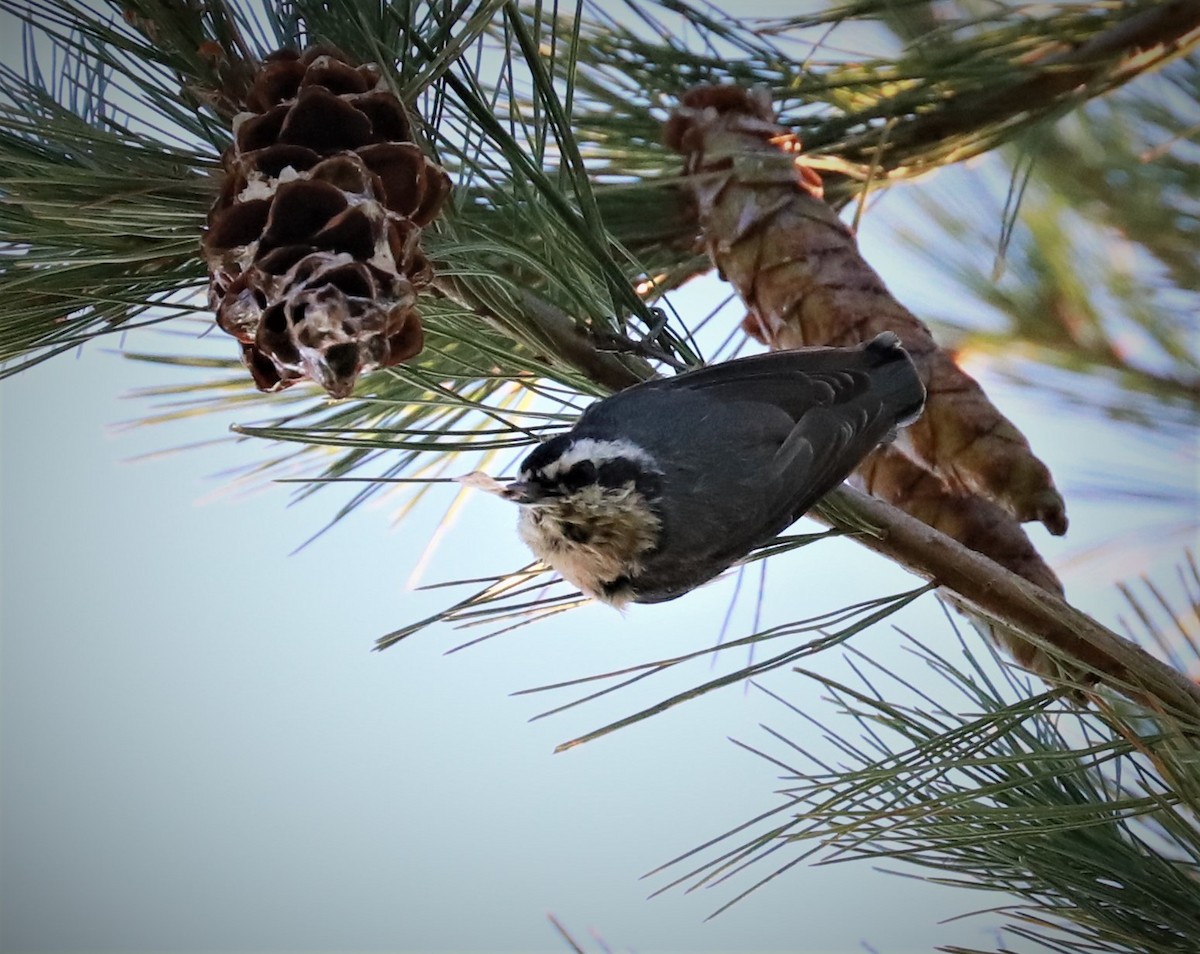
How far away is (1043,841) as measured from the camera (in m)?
0.76

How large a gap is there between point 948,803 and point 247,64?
0.58 m

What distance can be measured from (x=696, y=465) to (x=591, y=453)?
0.09 m

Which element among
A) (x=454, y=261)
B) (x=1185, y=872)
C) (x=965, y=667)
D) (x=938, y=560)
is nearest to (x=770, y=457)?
(x=938, y=560)

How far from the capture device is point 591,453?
29.2 inches

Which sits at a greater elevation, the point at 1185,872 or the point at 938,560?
the point at 938,560

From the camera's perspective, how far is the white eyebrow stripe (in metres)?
0.73

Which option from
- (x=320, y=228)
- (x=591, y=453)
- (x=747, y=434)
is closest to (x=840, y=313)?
(x=747, y=434)

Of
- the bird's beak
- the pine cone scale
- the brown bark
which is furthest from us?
the brown bark

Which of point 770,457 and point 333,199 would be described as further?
point 770,457

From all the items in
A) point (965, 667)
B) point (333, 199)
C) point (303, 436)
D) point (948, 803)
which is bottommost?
point (965, 667)

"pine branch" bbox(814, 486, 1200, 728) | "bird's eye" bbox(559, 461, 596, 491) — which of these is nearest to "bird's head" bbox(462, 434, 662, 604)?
"bird's eye" bbox(559, 461, 596, 491)

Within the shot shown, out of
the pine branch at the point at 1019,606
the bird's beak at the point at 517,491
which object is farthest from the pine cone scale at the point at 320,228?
the pine branch at the point at 1019,606

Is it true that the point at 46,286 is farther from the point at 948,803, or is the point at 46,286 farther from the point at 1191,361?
the point at 1191,361

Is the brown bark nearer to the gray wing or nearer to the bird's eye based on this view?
the gray wing
